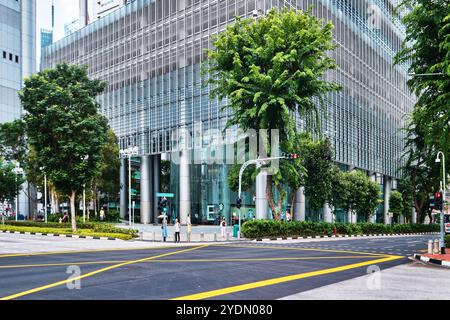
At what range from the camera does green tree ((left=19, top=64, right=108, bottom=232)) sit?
1560 inches

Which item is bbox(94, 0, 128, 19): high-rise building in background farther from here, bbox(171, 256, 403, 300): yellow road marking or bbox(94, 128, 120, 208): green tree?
bbox(171, 256, 403, 300): yellow road marking

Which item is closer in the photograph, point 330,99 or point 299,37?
point 299,37

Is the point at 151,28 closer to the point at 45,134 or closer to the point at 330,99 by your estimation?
the point at 330,99

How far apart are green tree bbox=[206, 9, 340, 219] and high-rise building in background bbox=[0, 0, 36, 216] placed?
62672mm

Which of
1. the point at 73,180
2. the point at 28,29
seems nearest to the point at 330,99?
the point at 73,180

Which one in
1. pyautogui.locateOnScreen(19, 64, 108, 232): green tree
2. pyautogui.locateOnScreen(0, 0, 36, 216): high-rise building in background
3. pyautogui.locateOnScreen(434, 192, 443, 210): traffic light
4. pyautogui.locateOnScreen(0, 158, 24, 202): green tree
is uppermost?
pyautogui.locateOnScreen(0, 0, 36, 216): high-rise building in background

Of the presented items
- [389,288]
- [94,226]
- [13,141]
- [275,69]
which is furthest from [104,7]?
[389,288]

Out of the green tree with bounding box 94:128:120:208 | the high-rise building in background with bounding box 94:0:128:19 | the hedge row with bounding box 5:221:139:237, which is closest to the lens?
the hedge row with bounding box 5:221:139:237

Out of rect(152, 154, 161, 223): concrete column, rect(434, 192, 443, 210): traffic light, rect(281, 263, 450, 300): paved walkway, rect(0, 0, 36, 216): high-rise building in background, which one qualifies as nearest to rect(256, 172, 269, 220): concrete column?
rect(152, 154, 161, 223): concrete column

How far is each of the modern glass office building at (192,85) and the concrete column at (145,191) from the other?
5.6 inches

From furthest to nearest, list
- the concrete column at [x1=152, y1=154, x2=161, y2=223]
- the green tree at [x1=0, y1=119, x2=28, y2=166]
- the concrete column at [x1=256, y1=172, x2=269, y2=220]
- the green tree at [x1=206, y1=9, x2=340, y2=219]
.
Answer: the concrete column at [x1=152, y1=154, x2=161, y2=223], the green tree at [x1=0, y1=119, x2=28, y2=166], the concrete column at [x1=256, y1=172, x2=269, y2=220], the green tree at [x1=206, y1=9, x2=340, y2=219]

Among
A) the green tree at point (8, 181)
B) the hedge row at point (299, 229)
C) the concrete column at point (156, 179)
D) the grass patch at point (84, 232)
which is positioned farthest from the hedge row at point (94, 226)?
the concrete column at point (156, 179)
